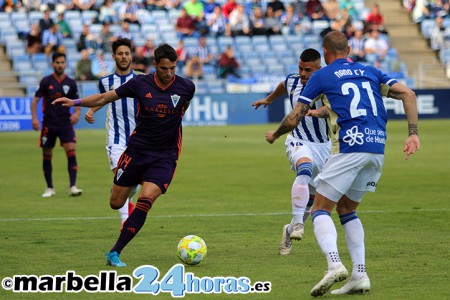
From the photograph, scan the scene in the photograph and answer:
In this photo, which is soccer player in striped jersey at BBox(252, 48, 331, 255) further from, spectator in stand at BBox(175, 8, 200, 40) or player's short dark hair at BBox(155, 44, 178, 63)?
spectator in stand at BBox(175, 8, 200, 40)

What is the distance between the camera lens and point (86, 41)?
35.7 m

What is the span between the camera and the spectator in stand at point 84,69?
34.0 m

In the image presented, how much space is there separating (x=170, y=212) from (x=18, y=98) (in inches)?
743

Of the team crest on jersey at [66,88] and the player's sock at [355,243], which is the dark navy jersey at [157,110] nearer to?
the player's sock at [355,243]

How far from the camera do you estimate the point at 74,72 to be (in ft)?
113

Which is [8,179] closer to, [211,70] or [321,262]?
[321,262]

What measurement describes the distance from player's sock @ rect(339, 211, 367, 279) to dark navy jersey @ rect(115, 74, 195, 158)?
2343mm

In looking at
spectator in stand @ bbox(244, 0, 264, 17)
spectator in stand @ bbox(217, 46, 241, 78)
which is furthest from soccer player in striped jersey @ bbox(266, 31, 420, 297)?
spectator in stand @ bbox(244, 0, 264, 17)

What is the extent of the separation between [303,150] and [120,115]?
2.42 meters

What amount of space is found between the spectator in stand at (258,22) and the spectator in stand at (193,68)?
4481 millimetres

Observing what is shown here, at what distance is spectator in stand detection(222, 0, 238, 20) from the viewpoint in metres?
39.6

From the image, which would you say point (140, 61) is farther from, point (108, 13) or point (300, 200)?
point (300, 200)

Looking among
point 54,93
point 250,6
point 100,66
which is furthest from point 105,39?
point 54,93

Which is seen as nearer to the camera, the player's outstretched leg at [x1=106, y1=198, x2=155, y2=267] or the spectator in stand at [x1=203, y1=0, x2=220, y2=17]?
the player's outstretched leg at [x1=106, y1=198, x2=155, y2=267]
